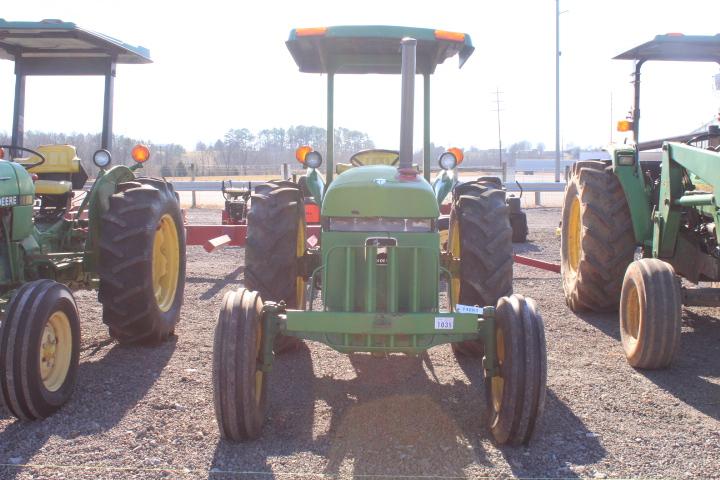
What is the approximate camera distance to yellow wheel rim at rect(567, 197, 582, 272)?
7.99m

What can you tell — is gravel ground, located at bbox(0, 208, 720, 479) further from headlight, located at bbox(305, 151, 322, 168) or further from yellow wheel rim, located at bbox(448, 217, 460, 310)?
headlight, located at bbox(305, 151, 322, 168)

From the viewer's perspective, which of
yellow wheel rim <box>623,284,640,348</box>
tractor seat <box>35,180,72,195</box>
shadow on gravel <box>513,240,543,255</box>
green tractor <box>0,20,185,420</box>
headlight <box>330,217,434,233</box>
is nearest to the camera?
green tractor <box>0,20,185,420</box>

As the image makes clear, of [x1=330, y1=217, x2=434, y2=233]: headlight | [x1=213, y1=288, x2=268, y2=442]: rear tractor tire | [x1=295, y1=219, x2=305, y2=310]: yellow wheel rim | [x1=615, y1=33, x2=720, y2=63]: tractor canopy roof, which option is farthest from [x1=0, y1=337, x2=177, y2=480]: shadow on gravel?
[x1=615, y1=33, x2=720, y2=63]: tractor canopy roof

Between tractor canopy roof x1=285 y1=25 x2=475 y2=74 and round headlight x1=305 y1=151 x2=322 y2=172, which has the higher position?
tractor canopy roof x1=285 y1=25 x2=475 y2=74

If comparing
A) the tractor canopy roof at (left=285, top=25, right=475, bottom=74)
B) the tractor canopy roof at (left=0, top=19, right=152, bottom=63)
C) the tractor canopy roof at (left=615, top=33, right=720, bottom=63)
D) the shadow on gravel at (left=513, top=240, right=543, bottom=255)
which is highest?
the tractor canopy roof at (left=615, top=33, right=720, bottom=63)

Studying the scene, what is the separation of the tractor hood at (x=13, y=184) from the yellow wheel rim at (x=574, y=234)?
5356 mm

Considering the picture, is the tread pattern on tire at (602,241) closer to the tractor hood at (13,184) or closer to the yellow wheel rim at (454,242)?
the yellow wheel rim at (454,242)

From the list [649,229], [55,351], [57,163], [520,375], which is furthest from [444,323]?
[57,163]

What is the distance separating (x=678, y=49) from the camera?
6996 millimetres

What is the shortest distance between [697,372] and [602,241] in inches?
66.3

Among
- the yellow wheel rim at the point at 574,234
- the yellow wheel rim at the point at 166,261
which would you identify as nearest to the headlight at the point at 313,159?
the yellow wheel rim at the point at 166,261

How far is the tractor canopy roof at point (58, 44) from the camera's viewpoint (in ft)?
19.9

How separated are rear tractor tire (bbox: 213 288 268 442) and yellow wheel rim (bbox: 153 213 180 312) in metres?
2.63

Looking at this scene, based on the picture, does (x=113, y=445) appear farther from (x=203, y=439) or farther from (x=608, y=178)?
(x=608, y=178)
